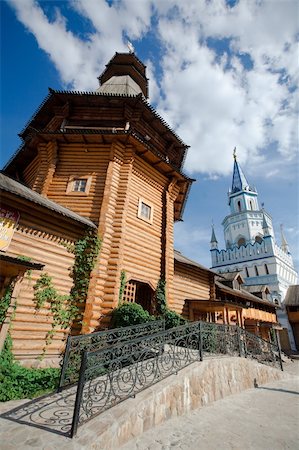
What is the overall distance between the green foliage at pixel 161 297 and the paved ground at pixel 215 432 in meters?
4.41

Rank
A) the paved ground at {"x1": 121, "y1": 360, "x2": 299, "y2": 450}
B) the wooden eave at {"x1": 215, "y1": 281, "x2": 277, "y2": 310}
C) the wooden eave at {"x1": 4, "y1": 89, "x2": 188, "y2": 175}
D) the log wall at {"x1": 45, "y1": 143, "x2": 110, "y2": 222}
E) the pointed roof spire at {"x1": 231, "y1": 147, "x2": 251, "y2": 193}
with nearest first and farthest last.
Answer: the paved ground at {"x1": 121, "y1": 360, "x2": 299, "y2": 450}
the log wall at {"x1": 45, "y1": 143, "x2": 110, "y2": 222}
the wooden eave at {"x1": 4, "y1": 89, "x2": 188, "y2": 175}
the wooden eave at {"x1": 215, "y1": 281, "x2": 277, "y2": 310}
the pointed roof spire at {"x1": 231, "y1": 147, "x2": 251, "y2": 193}

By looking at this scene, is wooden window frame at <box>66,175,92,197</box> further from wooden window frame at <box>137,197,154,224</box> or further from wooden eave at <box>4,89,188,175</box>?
wooden eave at <box>4,89,188,175</box>

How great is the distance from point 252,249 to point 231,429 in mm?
38667

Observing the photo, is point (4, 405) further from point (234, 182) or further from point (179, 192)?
point (234, 182)

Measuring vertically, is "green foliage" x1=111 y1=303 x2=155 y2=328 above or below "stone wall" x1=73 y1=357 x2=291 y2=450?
above

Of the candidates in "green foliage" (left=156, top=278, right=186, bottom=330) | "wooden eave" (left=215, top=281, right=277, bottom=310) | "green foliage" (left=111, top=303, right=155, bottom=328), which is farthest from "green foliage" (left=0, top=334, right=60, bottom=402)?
"wooden eave" (left=215, top=281, right=277, bottom=310)

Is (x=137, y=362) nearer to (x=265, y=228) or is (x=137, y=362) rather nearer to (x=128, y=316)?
(x=128, y=316)

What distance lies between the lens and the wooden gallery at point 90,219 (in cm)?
779

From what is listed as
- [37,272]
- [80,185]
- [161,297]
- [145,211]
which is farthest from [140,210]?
[37,272]

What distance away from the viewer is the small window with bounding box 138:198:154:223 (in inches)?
472

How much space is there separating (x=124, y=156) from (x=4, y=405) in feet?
33.3

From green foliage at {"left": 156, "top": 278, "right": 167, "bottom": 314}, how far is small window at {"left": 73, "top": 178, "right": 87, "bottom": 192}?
5819 millimetres

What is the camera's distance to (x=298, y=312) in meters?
31.4

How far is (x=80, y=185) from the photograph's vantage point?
11492mm
